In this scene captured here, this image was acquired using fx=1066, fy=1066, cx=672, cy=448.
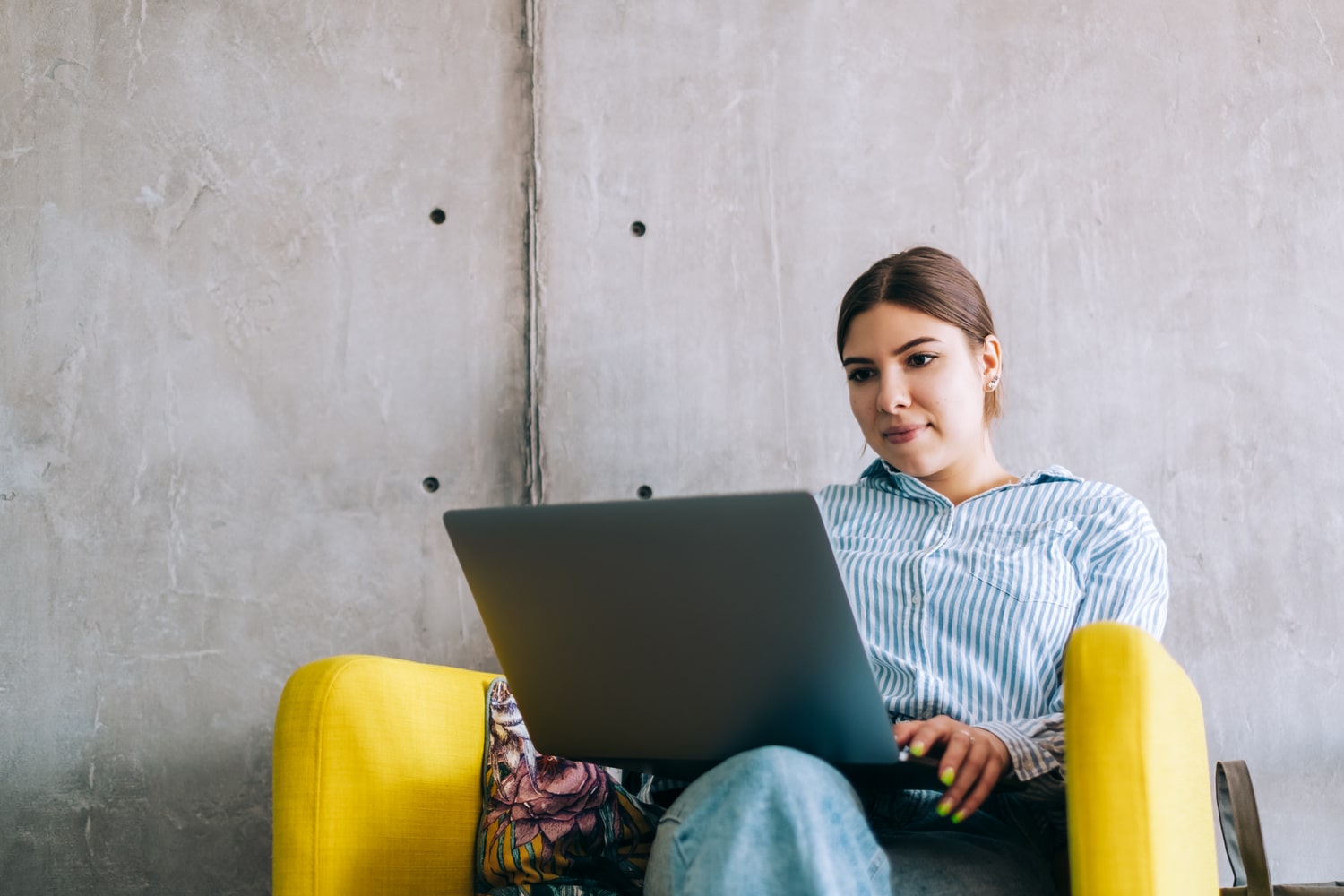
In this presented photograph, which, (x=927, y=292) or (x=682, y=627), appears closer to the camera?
(x=682, y=627)

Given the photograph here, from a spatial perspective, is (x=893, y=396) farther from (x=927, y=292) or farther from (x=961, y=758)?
(x=961, y=758)

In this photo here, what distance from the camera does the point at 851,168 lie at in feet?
6.09

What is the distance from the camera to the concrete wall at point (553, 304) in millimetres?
1726

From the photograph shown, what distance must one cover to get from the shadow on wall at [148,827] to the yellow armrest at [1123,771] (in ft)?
4.25

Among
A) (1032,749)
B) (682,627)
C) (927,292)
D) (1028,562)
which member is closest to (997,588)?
(1028,562)

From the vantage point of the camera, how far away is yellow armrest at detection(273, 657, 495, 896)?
45.0 inches

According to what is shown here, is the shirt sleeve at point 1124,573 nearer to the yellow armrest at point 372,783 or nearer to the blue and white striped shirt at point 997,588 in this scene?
the blue and white striped shirt at point 997,588

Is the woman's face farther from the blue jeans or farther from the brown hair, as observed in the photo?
the blue jeans

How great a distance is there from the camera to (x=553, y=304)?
1.81 m

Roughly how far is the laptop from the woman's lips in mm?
539

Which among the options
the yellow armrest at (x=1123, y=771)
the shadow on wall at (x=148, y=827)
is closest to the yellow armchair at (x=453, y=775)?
the yellow armrest at (x=1123, y=771)

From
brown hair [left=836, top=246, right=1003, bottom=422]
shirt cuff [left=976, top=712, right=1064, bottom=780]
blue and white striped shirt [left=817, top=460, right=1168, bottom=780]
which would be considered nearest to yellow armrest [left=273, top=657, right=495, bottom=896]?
blue and white striped shirt [left=817, top=460, right=1168, bottom=780]

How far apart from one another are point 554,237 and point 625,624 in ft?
3.38

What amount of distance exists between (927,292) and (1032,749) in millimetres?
659
